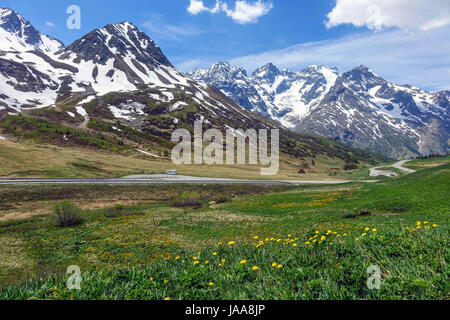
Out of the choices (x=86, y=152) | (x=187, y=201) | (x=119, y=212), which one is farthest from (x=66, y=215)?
(x=86, y=152)

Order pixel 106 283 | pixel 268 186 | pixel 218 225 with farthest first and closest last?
pixel 268 186 → pixel 218 225 → pixel 106 283

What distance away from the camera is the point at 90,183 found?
2026 inches

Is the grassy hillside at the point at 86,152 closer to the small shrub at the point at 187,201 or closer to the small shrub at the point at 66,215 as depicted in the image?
the small shrub at the point at 187,201

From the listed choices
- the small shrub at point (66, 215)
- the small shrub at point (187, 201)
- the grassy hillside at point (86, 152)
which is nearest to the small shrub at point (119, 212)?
the small shrub at point (66, 215)

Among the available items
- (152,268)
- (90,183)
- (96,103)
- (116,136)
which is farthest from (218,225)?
(96,103)

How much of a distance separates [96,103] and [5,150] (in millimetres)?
135825

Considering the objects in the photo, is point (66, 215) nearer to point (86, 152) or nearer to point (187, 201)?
point (187, 201)

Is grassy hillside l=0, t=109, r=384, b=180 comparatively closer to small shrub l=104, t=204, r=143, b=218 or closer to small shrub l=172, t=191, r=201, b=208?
small shrub l=104, t=204, r=143, b=218

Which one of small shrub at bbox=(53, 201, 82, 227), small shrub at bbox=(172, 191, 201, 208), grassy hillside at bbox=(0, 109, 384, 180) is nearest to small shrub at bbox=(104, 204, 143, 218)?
small shrub at bbox=(53, 201, 82, 227)

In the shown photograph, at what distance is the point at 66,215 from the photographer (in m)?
31.2

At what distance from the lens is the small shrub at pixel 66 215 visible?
30797 mm

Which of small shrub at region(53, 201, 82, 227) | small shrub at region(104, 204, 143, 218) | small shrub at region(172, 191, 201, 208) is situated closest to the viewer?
small shrub at region(53, 201, 82, 227)

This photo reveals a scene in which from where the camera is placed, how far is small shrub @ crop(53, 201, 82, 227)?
30.8 m
